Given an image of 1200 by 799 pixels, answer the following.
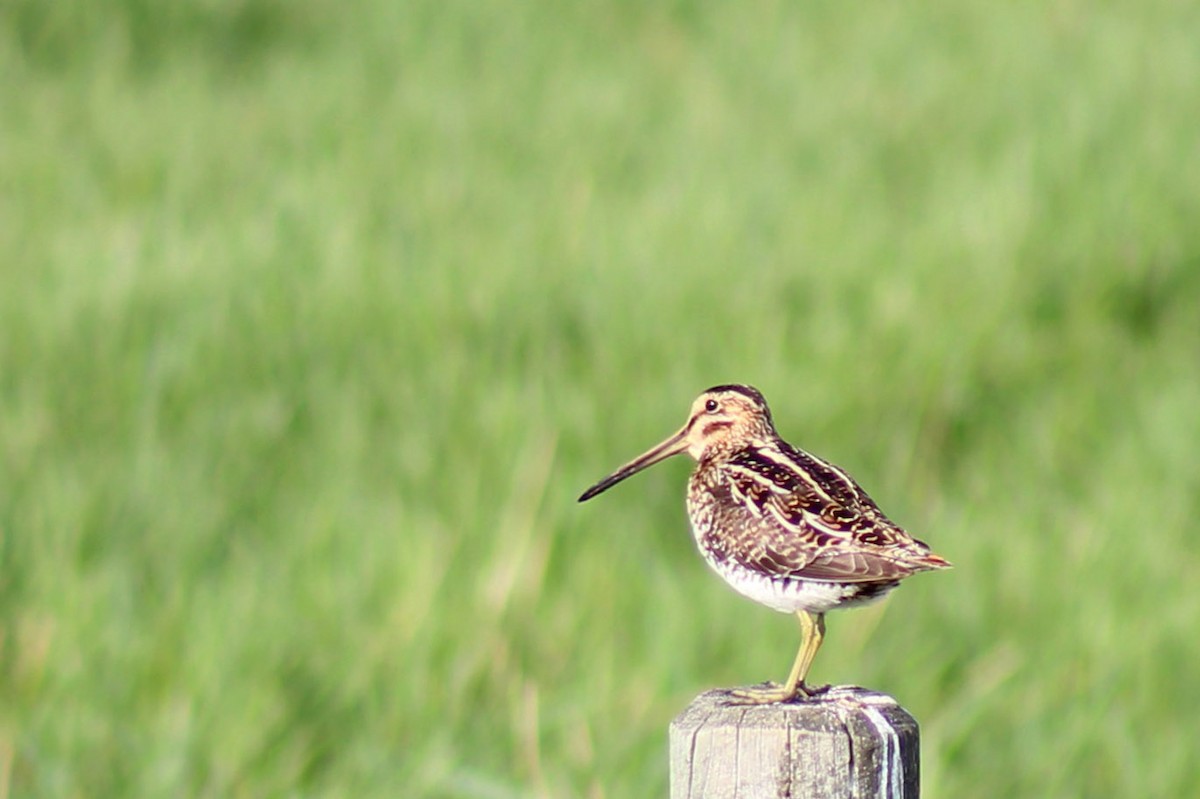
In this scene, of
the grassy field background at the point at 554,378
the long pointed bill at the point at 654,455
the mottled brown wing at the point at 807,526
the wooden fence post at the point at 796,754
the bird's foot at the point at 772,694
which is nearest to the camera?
the wooden fence post at the point at 796,754

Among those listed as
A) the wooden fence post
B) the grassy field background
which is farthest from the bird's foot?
the grassy field background

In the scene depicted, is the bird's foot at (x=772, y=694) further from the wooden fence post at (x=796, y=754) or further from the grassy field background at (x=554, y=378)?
the grassy field background at (x=554, y=378)

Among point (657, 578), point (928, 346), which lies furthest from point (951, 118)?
point (657, 578)

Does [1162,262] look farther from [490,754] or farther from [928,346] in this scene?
[490,754]

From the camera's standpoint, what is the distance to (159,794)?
13.4 feet

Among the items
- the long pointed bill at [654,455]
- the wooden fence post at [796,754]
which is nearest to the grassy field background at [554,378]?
the long pointed bill at [654,455]

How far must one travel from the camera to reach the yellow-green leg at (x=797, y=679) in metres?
2.44

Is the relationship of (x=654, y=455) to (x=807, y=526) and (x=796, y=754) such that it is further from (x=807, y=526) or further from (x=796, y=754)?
(x=796, y=754)

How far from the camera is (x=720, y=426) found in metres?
2.83

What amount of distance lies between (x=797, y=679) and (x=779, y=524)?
0.24 m

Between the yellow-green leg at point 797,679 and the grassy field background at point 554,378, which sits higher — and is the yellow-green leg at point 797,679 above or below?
above

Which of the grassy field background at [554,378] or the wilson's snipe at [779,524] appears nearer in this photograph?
the wilson's snipe at [779,524]

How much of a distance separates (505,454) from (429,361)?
0.73 metres

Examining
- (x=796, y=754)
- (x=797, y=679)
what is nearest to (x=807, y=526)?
(x=797, y=679)
